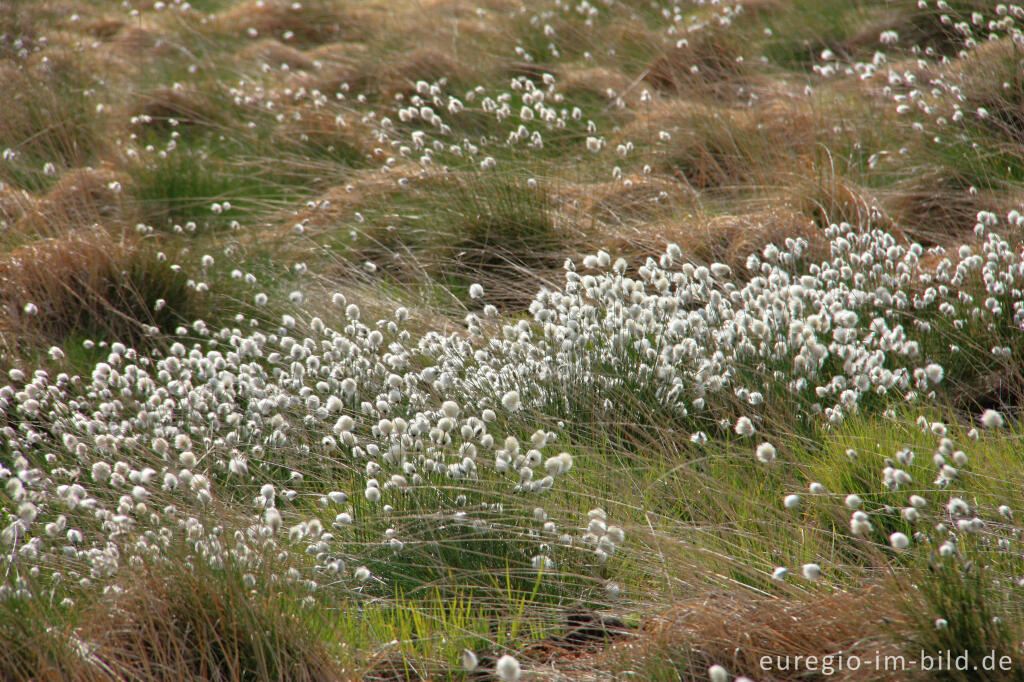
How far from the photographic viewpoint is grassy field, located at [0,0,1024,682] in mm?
2342

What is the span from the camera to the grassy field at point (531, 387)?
7.68ft

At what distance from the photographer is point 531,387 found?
3.60 meters

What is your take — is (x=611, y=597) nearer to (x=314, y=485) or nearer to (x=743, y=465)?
(x=743, y=465)

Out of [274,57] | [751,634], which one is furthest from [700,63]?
→ [751,634]

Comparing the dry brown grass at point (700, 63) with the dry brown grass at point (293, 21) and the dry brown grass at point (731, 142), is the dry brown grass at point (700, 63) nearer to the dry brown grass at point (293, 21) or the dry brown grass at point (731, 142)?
the dry brown grass at point (731, 142)

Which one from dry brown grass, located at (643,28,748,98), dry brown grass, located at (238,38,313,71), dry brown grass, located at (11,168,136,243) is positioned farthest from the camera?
dry brown grass, located at (238,38,313,71)

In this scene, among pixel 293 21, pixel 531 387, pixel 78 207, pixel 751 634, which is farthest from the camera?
pixel 293 21

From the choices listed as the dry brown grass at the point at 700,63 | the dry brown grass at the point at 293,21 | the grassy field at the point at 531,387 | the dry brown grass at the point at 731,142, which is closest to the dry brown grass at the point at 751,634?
the grassy field at the point at 531,387

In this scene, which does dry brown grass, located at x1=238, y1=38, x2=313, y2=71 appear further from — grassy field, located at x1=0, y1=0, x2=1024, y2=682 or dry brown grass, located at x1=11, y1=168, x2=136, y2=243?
dry brown grass, located at x1=11, y1=168, x2=136, y2=243

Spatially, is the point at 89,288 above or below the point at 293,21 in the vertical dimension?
below

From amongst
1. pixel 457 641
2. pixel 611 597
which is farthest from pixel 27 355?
pixel 611 597

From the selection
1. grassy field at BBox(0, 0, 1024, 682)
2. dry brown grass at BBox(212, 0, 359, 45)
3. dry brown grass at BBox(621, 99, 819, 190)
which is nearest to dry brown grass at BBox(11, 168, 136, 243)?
grassy field at BBox(0, 0, 1024, 682)

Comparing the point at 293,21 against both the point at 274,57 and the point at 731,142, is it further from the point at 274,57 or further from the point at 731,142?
the point at 731,142

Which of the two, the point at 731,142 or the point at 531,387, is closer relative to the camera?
the point at 531,387
